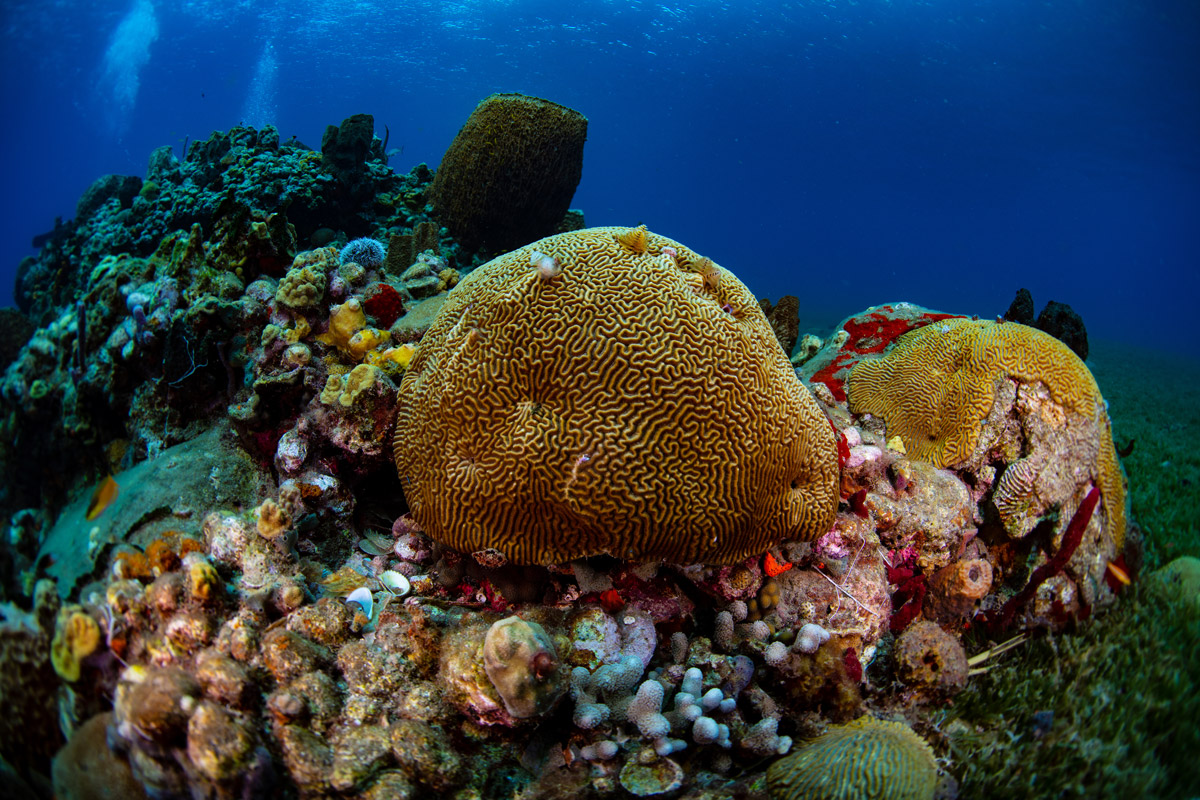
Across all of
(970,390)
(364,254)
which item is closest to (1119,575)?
(970,390)

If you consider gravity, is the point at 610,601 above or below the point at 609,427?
below

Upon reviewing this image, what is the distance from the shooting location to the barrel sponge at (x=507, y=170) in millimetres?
8766

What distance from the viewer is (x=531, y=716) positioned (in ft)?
8.63

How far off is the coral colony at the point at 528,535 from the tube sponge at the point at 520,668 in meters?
0.01

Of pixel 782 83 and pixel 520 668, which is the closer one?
pixel 520 668

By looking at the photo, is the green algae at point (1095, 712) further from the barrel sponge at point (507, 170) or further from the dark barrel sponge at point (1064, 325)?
the barrel sponge at point (507, 170)

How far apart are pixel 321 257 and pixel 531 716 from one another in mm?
4623

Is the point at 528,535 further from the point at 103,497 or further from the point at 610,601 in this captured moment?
the point at 103,497

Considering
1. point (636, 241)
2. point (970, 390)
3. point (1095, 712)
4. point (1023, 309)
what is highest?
point (636, 241)

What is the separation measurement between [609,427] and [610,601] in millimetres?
1197

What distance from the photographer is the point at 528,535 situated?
3170 mm

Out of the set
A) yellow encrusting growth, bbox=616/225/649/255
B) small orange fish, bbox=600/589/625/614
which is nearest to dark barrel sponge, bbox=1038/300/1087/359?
yellow encrusting growth, bbox=616/225/649/255

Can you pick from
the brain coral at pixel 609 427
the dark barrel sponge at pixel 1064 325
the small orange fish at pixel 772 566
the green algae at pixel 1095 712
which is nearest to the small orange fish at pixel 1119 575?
the green algae at pixel 1095 712

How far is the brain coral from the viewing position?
314cm
